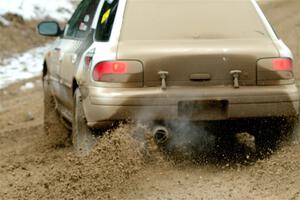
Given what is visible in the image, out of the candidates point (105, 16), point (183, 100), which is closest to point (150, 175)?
point (183, 100)

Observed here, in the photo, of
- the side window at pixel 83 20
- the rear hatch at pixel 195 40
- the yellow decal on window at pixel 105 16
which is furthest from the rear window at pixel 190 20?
the side window at pixel 83 20

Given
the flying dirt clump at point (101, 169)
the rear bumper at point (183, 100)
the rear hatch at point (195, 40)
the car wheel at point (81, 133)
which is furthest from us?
the car wheel at point (81, 133)

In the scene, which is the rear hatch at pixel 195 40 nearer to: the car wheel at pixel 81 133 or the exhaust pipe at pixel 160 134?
the exhaust pipe at pixel 160 134

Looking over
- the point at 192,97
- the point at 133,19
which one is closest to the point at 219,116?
the point at 192,97

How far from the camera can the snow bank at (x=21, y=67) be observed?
688 inches

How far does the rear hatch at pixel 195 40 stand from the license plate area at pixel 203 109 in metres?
0.18

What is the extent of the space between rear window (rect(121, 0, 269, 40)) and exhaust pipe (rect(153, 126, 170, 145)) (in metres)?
0.83

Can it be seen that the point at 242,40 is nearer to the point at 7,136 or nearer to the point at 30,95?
the point at 7,136

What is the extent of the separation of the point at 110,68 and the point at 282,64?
149cm

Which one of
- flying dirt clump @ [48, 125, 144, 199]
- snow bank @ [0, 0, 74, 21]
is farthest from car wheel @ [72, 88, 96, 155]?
snow bank @ [0, 0, 74, 21]

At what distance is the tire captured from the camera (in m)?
9.08

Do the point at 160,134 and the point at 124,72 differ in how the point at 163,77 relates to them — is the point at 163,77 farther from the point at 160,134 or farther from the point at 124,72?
the point at 160,134

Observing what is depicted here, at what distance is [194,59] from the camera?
6340mm

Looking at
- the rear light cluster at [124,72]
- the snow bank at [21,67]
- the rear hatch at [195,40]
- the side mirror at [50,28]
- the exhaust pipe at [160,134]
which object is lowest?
the snow bank at [21,67]
